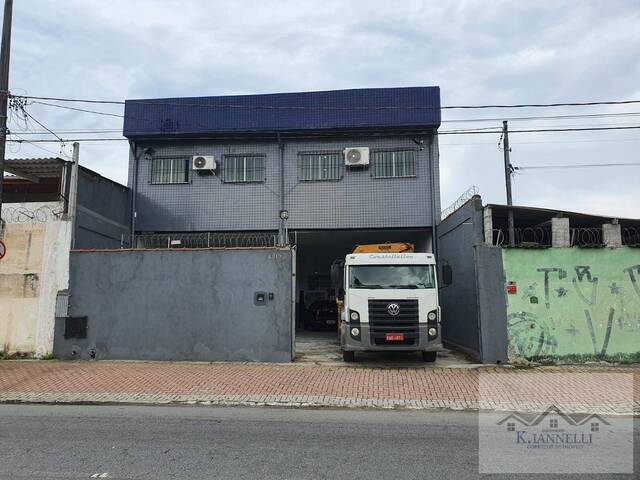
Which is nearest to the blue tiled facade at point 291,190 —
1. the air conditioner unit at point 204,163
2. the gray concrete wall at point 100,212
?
the air conditioner unit at point 204,163

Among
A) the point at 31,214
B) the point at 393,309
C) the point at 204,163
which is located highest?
the point at 204,163

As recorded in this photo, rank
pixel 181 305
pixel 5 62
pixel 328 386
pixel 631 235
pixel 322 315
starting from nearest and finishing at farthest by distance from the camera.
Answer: pixel 328 386 < pixel 5 62 < pixel 181 305 < pixel 631 235 < pixel 322 315

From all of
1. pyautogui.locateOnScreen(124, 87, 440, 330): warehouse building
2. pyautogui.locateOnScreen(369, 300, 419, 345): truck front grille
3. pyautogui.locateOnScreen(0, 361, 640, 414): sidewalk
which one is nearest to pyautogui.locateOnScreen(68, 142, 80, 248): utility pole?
pyautogui.locateOnScreen(0, 361, 640, 414): sidewalk

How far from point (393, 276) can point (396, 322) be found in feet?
3.75

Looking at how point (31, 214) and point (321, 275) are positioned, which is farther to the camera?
point (321, 275)

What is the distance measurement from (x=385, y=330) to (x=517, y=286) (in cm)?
356

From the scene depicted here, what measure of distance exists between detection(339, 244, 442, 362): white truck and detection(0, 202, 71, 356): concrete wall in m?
7.97

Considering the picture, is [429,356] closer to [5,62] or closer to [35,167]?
[35,167]

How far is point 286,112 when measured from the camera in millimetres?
19031

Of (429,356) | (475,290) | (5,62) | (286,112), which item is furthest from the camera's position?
(286,112)

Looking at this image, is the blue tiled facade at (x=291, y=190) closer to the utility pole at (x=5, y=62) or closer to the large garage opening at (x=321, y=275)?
the large garage opening at (x=321, y=275)

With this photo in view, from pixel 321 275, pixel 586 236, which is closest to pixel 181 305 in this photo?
pixel 586 236

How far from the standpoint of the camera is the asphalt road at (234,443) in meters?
5.36

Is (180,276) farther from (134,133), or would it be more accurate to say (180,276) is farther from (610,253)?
(610,253)
